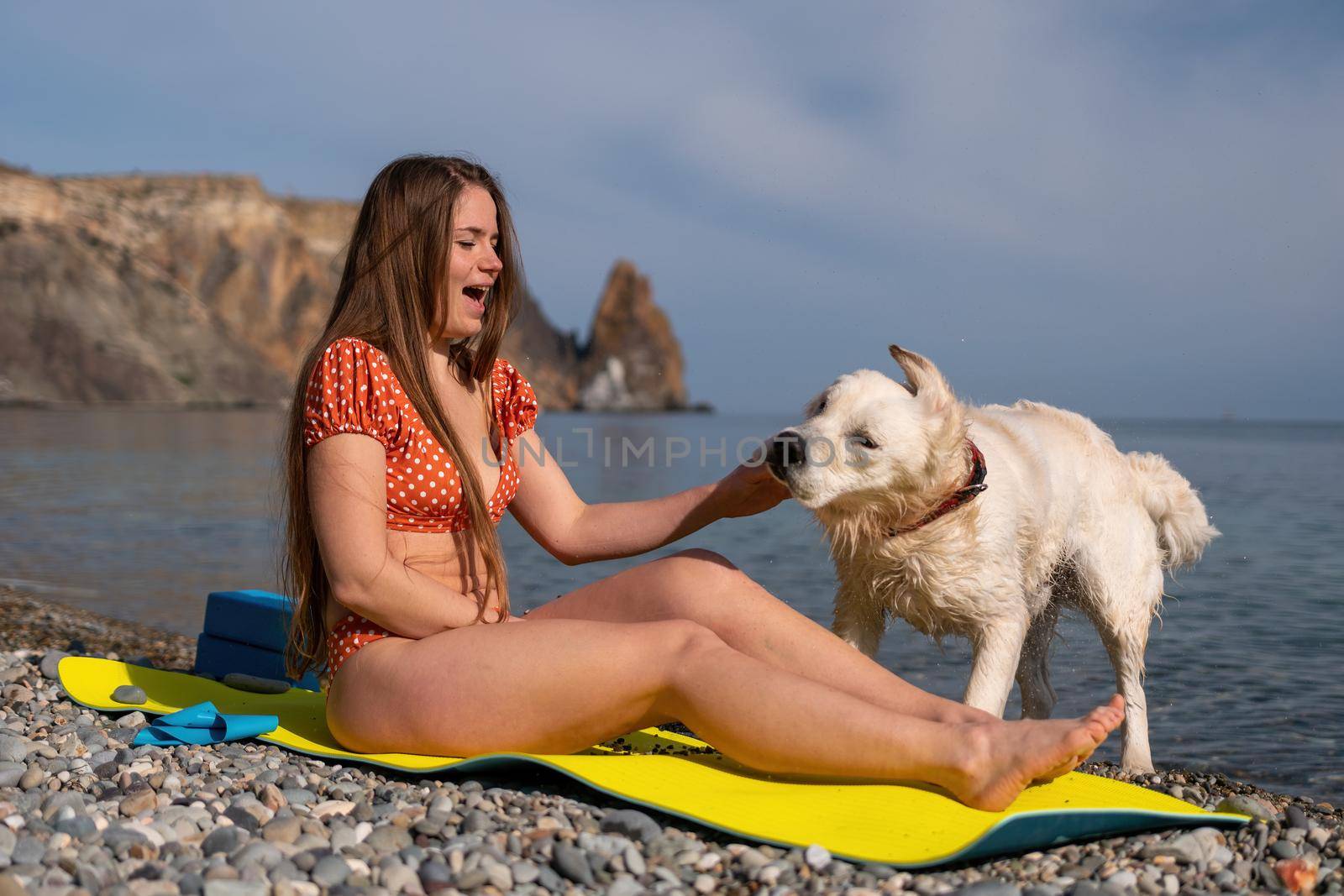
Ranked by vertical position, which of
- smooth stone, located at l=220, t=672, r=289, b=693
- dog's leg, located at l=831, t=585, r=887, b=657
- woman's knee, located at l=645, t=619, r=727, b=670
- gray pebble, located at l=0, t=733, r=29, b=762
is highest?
woman's knee, located at l=645, t=619, r=727, b=670

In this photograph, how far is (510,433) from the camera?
4.19 m

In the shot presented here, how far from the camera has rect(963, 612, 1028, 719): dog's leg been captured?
3807mm

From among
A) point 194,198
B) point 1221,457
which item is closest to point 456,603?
point 1221,457

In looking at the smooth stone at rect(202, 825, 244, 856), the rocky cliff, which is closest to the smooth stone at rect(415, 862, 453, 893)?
the smooth stone at rect(202, 825, 244, 856)

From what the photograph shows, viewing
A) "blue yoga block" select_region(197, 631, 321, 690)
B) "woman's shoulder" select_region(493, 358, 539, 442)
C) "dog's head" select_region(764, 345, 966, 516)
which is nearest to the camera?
"dog's head" select_region(764, 345, 966, 516)

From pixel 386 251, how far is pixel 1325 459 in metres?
34.1

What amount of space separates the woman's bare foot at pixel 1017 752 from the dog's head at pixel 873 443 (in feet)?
3.11

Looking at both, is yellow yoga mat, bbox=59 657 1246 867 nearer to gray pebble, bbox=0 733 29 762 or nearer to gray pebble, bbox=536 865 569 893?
gray pebble, bbox=536 865 569 893

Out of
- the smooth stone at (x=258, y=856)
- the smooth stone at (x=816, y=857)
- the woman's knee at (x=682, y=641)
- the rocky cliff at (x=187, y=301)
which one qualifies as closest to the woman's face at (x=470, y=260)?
the woman's knee at (x=682, y=641)

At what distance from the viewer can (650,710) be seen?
3260 millimetres

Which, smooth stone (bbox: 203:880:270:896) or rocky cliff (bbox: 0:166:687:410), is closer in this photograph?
smooth stone (bbox: 203:880:270:896)

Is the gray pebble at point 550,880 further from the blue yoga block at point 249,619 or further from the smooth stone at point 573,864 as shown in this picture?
the blue yoga block at point 249,619

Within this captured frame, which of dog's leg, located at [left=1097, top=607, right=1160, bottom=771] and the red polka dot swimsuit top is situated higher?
the red polka dot swimsuit top

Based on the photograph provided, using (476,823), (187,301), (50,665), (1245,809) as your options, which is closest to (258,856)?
(476,823)
